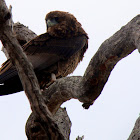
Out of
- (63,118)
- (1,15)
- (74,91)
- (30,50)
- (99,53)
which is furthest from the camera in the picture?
(30,50)

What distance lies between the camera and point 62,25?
480 cm

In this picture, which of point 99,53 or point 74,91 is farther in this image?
point 74,91

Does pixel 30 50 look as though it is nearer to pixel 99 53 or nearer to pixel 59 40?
pixel 59 40

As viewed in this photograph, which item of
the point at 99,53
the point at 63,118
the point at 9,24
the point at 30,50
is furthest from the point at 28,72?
the point at 30,50

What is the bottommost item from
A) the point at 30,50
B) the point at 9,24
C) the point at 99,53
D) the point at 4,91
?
the point at 99,53

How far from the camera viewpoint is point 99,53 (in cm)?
275

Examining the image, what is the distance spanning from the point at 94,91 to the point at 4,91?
181 cm

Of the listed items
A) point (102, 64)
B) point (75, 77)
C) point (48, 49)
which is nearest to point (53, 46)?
point (48, 49)

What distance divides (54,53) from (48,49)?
133 mm

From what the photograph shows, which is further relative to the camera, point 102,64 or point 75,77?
point 75,77

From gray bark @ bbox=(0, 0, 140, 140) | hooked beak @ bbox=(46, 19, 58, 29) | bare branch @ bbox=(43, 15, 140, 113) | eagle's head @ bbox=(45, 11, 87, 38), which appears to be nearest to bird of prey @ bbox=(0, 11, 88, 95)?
eagle's head @ bbox=(45, 11, 87, 38)

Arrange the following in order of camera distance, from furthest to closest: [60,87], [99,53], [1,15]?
1. [60,87]
2. [99,53]
3. [1,15]

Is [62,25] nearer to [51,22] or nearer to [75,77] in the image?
[51,22]

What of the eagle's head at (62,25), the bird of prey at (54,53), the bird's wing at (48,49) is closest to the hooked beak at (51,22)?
the eagle's head at (62,25)
